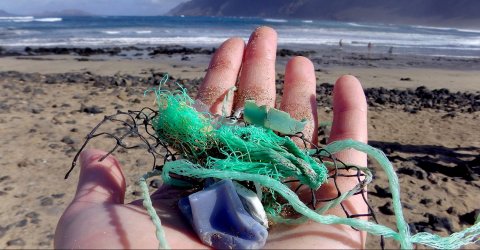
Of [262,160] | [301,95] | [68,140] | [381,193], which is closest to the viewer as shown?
[262,160]

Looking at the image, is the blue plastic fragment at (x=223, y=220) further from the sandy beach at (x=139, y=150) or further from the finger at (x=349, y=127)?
the sandy beach at (x=139, y=150)

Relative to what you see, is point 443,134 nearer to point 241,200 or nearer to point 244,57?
point 244,57

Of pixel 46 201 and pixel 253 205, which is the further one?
pixel 46 201

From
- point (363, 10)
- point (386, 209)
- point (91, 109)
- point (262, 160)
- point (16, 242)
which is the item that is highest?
point (363, 10)

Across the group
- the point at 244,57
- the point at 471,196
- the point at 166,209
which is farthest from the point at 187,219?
the point at 471,196

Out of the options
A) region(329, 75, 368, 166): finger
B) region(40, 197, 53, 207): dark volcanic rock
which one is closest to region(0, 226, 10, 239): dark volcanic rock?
region(40, 197, 53, 207): dark volcanic rock

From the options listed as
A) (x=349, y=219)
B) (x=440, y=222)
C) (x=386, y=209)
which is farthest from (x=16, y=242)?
(x=440, y=222)

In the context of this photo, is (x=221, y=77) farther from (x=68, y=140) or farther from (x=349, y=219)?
(x=68, y=140)
